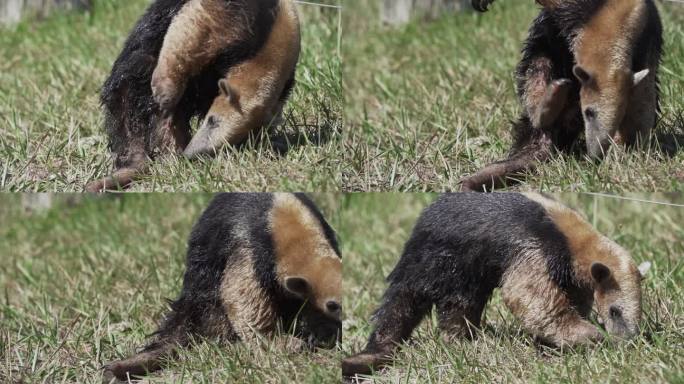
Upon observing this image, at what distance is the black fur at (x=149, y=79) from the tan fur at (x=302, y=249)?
745 millimetres

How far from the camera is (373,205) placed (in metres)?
7.80

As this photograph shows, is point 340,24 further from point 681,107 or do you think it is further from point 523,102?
point 681,107

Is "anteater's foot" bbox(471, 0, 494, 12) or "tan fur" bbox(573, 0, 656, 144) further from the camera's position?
"anteater's foot" bbox(471, 0, 494, 12)

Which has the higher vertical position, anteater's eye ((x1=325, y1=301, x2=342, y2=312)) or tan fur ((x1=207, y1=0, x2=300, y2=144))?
tan fur ((x1=207, y1=0, x2=300, y2=144))

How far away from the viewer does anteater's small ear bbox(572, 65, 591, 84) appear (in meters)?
6.38

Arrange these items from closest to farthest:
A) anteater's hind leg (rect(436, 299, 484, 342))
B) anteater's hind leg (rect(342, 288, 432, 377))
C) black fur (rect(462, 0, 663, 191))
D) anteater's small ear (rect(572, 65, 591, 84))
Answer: anteater's small ear (rect(572, 65, 591, 84))
black fur (rect(462, 0, 663, 191))
anteater's hind leg (rect(342, 288, 432, 377))
anteater's hind leg (rect(436, 299, 484, 342))

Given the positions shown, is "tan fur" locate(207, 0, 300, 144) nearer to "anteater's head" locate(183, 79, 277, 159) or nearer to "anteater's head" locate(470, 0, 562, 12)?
"anteater's head" locate(183, 79, 277, 159)

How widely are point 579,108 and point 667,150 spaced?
1.82ft

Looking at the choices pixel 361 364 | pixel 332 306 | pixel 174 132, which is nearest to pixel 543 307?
pixel 361 364

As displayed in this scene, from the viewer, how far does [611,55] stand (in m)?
6.39

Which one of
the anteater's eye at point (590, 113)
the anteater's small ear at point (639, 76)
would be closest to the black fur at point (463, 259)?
Result: the anteater's eye at point (590, 113)

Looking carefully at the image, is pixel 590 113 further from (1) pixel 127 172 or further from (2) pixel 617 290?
(1) pixel 127 172

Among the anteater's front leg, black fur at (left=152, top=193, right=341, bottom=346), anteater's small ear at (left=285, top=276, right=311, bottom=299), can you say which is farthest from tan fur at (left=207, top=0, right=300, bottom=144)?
the anteater's front leg

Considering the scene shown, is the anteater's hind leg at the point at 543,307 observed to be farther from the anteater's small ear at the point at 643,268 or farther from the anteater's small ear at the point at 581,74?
the anteater's small ear at the point at 581,74
